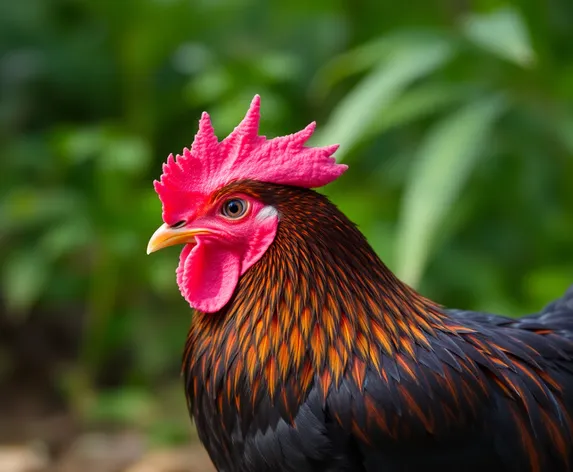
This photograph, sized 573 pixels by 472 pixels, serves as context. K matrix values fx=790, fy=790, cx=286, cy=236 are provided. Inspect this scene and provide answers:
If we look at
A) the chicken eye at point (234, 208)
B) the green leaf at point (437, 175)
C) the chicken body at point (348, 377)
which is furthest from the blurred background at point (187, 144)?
the chicken eye at point (234, 208)

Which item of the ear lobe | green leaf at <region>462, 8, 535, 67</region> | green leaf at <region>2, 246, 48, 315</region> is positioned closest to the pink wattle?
the ear lobe

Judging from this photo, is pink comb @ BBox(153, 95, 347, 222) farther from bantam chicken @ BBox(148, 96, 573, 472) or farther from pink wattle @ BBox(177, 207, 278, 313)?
pink wattle @ BBox(177, 207, 278, 313)

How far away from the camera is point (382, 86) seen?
3.41 meters

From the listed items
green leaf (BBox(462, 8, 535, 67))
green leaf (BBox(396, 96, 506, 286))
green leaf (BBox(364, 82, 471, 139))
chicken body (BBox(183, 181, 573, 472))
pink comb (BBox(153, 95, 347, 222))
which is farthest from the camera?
green leaf (BBox(364, 82, 471, 139))

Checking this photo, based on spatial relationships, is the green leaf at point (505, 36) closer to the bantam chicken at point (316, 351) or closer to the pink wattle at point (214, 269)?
the bantam chicken at point (316, 351)

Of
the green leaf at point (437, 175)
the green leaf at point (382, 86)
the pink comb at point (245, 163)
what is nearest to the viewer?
the pink comb at point (245, 163)

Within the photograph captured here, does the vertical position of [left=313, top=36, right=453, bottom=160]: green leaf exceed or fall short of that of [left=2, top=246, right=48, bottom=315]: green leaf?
it falls short

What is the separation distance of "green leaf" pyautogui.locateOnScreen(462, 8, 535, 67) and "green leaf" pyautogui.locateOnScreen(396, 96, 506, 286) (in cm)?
21

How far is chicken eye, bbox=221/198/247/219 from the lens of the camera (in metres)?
1.82

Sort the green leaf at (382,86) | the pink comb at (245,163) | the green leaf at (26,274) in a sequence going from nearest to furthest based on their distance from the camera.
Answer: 1. the pink comb at (245,163)
2. the green leaf at (382,86)
3. the green leaf at (26,274)

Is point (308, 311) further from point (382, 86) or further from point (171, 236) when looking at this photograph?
point (382, 86)

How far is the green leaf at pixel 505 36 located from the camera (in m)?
3.57

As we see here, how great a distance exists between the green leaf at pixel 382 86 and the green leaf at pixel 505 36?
7.9 inches

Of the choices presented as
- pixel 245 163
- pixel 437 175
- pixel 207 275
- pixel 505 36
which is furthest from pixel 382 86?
pixel 207 275
